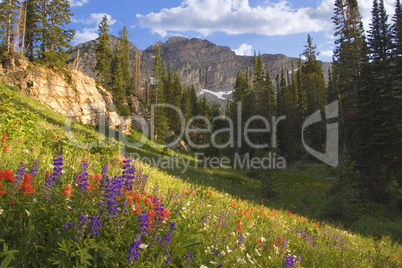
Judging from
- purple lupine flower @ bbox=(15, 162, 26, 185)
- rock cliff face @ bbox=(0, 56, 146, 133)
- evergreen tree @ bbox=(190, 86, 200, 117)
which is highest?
evergreen tree @ bbox=(190, 86, 200, 117)

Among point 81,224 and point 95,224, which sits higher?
point 81,224

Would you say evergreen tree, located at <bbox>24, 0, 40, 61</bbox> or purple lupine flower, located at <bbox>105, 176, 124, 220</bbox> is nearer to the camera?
purple lupine flower, located at <bbox>105, 176, 124, 220</bbox>

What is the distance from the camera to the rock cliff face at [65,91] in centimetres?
2483

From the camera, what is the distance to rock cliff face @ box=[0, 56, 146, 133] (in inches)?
977

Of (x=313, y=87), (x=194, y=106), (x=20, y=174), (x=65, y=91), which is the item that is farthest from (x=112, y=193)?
(x=194, y=106)

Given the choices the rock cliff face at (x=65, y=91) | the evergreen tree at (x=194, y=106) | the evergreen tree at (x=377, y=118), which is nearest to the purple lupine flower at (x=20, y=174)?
the evergreen tree at (x=377, y=118)

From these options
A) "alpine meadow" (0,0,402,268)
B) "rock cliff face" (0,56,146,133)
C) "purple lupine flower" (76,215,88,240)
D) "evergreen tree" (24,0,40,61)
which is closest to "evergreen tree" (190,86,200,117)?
"alpine meadow" (0,0,402,268)

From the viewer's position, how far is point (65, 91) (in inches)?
1120

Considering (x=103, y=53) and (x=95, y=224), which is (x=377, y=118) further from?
(x=103, y=53)

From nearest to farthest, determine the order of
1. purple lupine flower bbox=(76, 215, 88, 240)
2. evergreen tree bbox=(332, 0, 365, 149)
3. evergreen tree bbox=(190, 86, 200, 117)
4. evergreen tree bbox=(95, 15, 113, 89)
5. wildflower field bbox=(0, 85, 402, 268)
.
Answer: purple lupine flower bbox=(76, 215, 88, 240) < wildflower field bbox=(0, 85, 402, 268) < evergreen tree bbox=(332, 0, 365, 149) < evergreen tree bbox=(95, 15, 113, 89) < evergreen tree bbox=(190, 86, 200, 117)

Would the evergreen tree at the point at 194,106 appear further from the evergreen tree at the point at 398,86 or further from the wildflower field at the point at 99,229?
the wildflower field at the point at 99,229

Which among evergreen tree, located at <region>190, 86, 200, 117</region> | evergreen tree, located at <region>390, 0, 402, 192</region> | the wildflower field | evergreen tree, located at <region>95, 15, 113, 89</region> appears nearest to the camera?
the wildflower field

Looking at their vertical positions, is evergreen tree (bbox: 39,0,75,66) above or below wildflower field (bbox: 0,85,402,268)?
above

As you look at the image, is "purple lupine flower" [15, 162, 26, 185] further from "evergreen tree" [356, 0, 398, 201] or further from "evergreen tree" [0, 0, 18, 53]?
"evergreen tree" [0, 0, 18, 53]
